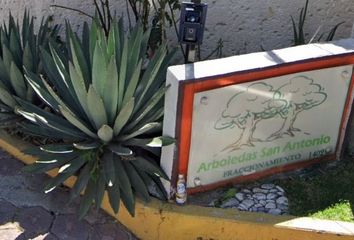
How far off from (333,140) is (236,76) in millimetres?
1058

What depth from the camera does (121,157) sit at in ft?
11.4

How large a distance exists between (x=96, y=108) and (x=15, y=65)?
86 cm

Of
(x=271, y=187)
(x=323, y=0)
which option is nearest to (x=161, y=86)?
(x=271, y=187)

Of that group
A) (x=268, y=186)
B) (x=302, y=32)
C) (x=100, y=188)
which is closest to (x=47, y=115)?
(x=100, y=188)

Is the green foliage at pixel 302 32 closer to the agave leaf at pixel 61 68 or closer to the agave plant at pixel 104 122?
the agave plant at pixel 104 122

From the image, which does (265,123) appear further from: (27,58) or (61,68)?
(27,58)

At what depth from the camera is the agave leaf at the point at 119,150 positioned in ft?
11.0

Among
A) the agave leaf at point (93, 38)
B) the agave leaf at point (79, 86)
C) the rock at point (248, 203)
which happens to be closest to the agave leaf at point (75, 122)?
the agave leaf at point (79, 86)

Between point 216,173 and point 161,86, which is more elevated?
point 161,86

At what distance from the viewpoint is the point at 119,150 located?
11.1 ft

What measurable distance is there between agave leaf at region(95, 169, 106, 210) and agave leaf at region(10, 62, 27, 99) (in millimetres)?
944

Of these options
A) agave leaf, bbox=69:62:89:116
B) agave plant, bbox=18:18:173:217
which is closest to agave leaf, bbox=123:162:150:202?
agave plant, bbox=18:18:173:217

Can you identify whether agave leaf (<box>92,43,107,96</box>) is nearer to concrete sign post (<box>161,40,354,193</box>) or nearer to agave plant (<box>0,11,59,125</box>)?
concrete sign post (<box>161,40,354,193</box>)

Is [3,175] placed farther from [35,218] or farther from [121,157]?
[121,157]
